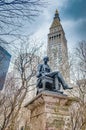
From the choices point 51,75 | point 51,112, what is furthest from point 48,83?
point 51,112

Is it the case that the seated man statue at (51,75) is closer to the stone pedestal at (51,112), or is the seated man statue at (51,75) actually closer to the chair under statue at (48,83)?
the chair under statue at (48,83)

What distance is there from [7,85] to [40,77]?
9209mm

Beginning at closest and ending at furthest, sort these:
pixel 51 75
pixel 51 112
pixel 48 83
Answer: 1. pixel 51 112
2. pixel 48 83
3. pixel 51 75

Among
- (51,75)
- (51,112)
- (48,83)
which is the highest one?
(51,75)

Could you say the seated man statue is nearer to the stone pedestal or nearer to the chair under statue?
the chair under statue

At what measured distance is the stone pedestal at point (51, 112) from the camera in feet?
12.8

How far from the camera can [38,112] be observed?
431 cm

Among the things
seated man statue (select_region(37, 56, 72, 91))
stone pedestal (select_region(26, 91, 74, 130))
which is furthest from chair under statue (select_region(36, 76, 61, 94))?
stone pedestal (select_region(26, 91, 74, 130))

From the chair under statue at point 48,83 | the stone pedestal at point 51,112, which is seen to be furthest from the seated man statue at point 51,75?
the stone pedestal at point 51,112

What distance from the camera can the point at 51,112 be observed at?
157 inches

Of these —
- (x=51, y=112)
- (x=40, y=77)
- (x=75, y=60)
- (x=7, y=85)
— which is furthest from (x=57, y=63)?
(x=51, y=112)

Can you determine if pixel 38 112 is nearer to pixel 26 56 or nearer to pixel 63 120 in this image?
pixel 63 120

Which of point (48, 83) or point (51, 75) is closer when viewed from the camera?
point (48, 83)

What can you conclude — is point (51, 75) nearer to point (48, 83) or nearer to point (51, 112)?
point (48, 83)
